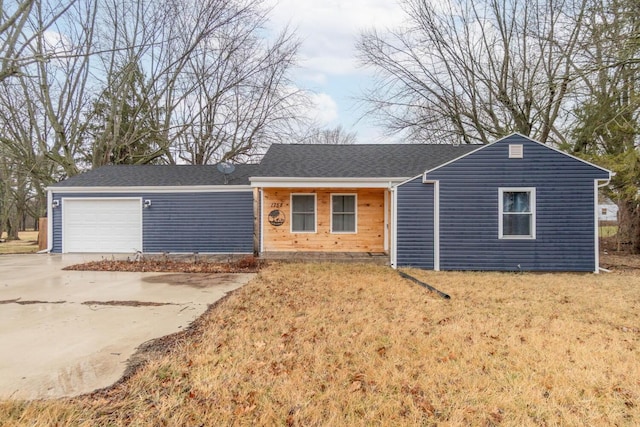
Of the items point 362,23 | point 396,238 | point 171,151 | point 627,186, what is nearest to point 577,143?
point 627,186

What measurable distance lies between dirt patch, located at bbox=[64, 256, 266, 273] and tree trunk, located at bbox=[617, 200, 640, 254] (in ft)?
47.9

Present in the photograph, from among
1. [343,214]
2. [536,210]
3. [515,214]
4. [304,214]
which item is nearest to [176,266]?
[304,214]

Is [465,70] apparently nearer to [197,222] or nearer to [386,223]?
[386,223]

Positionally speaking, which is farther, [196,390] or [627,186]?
[627,186]

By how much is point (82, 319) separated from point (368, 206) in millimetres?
8504

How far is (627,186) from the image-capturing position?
9891 millimetres

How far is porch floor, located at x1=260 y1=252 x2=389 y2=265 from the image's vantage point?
9645 mm

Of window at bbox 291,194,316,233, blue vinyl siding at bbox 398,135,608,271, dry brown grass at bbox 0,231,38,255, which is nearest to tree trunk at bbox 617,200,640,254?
blue vinyl siding at bbox 398,135,608,271

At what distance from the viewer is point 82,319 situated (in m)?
4.38

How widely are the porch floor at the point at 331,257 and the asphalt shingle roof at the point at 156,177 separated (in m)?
3.05

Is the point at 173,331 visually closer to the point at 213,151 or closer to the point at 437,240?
the point at 437,240

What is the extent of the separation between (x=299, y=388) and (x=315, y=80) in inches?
715

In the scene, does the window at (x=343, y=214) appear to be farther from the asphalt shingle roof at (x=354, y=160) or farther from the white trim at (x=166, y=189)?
the white trim at (x=166, y=189)

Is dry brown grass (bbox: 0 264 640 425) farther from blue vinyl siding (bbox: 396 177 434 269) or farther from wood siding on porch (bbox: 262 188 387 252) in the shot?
wood siding on porch (bbox: 262 188 387 252)
